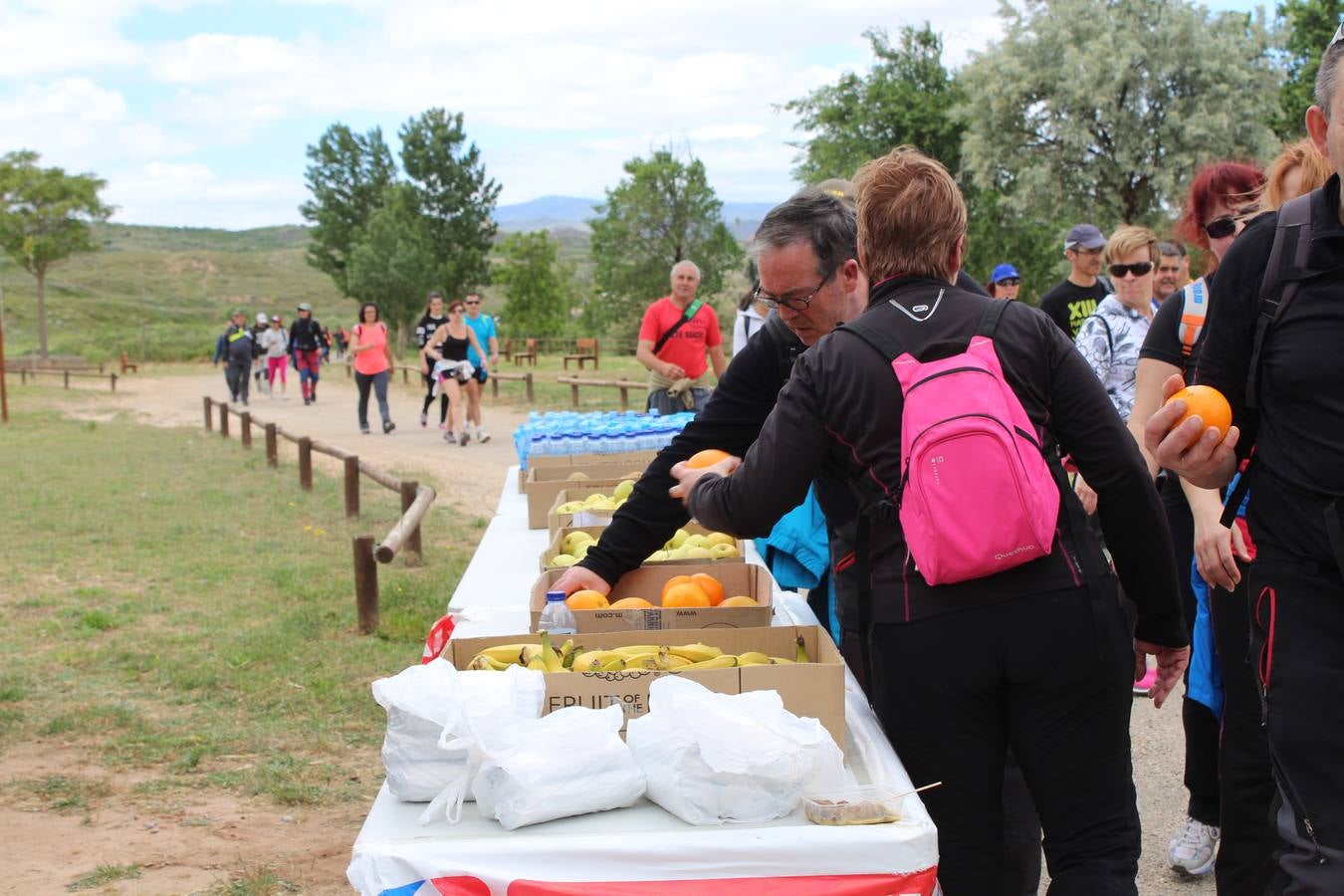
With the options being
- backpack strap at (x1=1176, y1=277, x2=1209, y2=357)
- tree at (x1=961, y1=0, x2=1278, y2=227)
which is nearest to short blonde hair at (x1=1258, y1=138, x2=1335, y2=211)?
backpack strap at (x1=1176, y1=277, x2=1209, y2=357)

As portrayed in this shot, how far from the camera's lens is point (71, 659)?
22.1 ft

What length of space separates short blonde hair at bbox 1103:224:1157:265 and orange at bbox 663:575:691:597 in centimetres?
307

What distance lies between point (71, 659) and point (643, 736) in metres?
5.60

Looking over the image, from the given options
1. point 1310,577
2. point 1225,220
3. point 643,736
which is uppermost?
point 1225,220

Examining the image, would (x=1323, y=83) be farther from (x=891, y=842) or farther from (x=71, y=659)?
(x=71, y=659)

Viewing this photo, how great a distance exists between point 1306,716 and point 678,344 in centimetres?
747

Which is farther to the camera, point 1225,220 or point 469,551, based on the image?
point 469,551

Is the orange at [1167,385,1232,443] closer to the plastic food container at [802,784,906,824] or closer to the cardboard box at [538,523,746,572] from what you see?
the plastic food container at [802,784,906,824]

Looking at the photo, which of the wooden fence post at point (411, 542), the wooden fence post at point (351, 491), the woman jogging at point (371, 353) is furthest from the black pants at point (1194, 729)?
the woman jogging at point (371, 353)

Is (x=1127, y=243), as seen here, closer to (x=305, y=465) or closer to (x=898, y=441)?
(x=898, y=441)

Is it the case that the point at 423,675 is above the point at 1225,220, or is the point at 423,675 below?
below

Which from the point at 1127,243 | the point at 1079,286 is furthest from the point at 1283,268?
the point at 1079,286

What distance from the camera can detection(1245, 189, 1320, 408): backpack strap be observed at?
82.4 inches

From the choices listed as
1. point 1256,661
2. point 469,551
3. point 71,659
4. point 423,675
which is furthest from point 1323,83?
point 469,551
